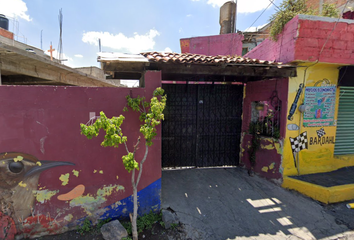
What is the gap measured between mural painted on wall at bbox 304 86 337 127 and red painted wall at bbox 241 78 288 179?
0.65 metres

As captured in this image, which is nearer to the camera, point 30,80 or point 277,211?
point 277,211

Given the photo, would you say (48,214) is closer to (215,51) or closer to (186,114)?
(186,114)

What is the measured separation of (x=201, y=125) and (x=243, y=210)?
8.79 ft

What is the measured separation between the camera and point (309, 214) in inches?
147

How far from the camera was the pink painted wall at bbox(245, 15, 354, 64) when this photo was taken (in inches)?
170

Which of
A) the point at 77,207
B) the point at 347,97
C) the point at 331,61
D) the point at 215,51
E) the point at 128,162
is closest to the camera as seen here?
the point at 128,162

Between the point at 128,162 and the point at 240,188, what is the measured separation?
343 cm

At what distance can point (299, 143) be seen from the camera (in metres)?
4.73

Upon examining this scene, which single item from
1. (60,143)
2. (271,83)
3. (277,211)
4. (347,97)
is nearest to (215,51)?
(271,83)

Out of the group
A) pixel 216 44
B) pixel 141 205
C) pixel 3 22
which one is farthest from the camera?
pixel 3 22

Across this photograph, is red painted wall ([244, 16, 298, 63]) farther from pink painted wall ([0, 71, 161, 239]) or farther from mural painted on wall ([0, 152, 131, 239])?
mural painted on wall ([0, 152, 131, 239])

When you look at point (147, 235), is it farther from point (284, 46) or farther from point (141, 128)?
point (284, 46)

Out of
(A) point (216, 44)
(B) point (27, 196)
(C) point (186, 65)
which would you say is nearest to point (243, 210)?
(C) point (186, 65)

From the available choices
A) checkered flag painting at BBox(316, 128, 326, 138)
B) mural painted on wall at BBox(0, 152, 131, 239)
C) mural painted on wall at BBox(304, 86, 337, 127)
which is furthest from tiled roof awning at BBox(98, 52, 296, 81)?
mural painted on wall at BBox(0, 152, 131, 239)
